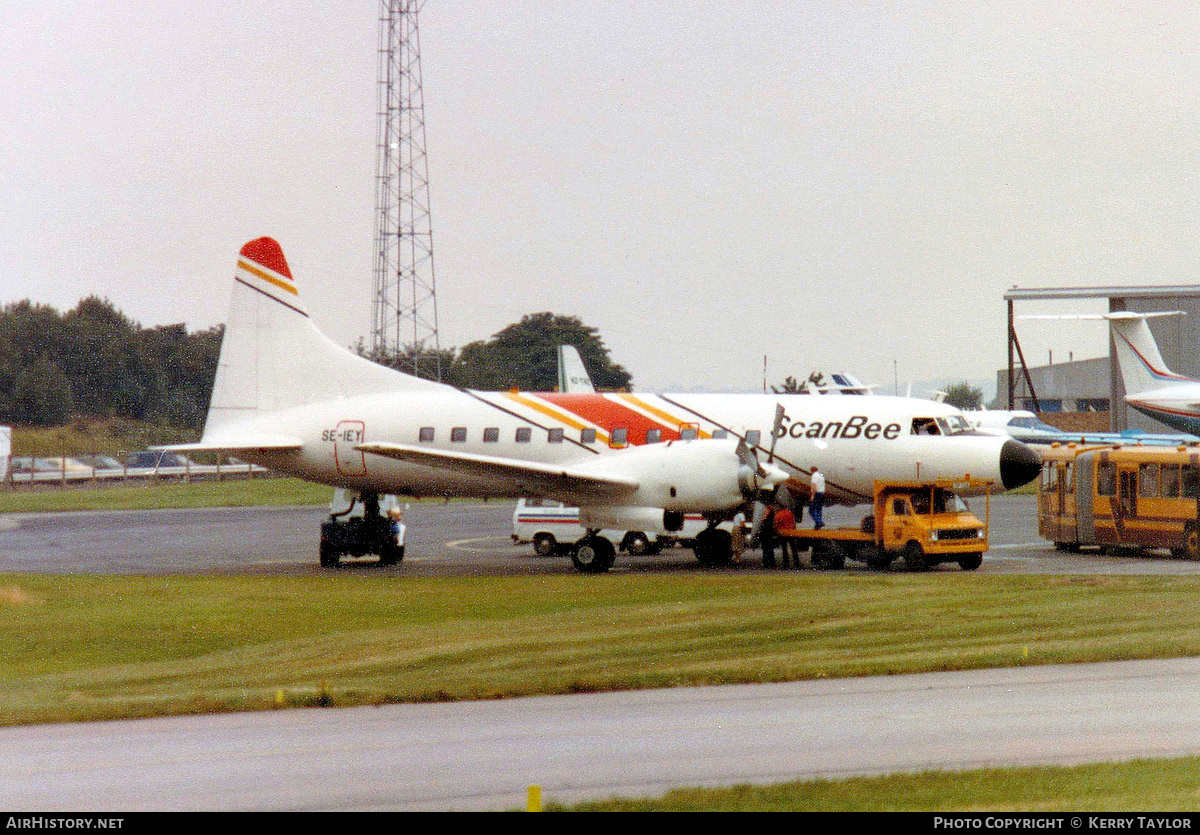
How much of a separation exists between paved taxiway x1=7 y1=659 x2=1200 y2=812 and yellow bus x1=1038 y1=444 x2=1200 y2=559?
54.3ft

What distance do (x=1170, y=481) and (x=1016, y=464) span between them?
4184mm

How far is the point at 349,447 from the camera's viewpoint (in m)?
32.8

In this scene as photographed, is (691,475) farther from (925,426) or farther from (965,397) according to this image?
(965,397)

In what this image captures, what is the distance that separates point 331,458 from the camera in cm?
3309

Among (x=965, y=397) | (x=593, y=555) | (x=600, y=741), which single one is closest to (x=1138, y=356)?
(x=593, y=555)

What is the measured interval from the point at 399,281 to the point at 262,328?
28.1 metres

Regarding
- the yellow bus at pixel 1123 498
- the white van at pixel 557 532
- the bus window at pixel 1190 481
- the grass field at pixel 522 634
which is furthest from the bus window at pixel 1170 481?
the white van at pixel 557 532

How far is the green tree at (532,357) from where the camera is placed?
287 feet

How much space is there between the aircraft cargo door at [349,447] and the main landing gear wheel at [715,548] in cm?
880

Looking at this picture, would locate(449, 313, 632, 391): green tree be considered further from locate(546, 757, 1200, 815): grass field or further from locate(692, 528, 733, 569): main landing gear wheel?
locate(546, 757, 1200, 815): grass field

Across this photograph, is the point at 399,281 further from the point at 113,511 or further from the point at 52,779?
the point at 52,779

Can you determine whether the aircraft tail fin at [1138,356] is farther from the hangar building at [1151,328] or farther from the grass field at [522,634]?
the grass field at [522,634]

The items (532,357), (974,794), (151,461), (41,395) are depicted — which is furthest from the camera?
(532,357)
